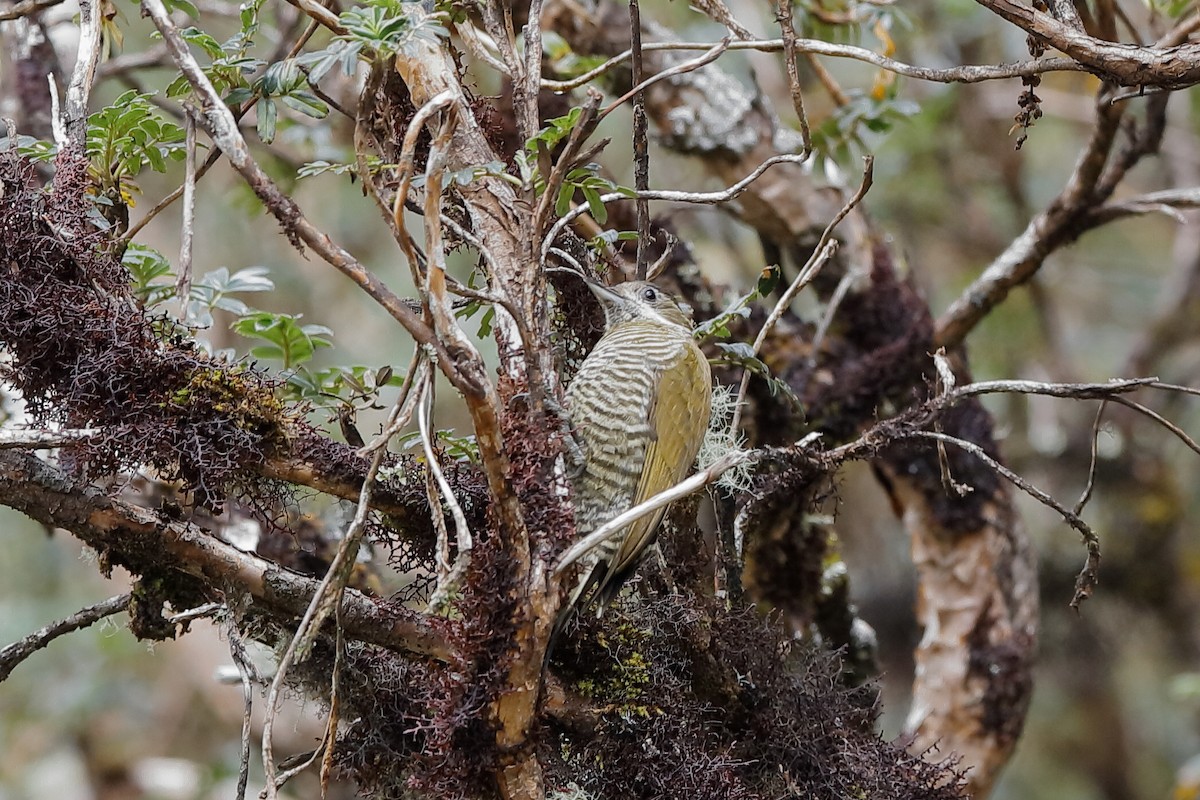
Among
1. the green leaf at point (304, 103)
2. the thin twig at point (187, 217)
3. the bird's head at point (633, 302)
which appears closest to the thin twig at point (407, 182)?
the green leaf at point (304, 103)

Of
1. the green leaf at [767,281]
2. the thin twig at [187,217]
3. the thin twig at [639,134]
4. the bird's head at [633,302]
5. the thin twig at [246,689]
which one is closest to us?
the thin twig at [246,689]

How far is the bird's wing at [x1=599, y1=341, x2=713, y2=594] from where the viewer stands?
2.51 m

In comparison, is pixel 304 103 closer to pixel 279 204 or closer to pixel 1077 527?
pixel 279 204

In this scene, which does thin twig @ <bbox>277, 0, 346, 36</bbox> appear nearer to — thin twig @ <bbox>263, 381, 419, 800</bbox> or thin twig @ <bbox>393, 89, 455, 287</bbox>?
thin twig @ <bbox>393, 89, 455, 287</bbox>

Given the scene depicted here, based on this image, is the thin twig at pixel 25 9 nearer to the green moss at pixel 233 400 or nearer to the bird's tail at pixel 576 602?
the green moss at pixel 233 400

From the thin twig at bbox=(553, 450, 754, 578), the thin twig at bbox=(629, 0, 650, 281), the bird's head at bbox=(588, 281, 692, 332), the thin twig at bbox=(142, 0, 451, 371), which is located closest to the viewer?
the thin twig at bbox=(142, 0, 451, 371)

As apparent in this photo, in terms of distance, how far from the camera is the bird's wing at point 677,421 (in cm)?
251

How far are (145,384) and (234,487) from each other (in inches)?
9.6

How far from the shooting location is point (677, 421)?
263 cm

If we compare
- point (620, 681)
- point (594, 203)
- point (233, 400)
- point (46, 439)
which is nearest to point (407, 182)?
point (594, 203)

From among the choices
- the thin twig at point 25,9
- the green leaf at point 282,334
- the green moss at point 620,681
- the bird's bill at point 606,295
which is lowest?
the green moss at point 620,681

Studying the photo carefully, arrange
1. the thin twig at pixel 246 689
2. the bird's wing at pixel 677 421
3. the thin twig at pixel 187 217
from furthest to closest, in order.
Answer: the bird's wing at pixel 677 421, the thin twig at pixel 187 217, the thin twig at pixel 246 689

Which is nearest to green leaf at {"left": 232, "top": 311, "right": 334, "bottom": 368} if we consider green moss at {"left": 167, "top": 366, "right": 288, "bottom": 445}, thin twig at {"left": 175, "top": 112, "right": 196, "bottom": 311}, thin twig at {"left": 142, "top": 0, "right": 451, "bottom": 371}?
thin twig at {"left": 175, "top": 112, "right": 196, "bottom": 311}

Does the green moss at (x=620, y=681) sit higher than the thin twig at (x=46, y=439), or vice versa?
the thin twig at (x=46, y=439)
